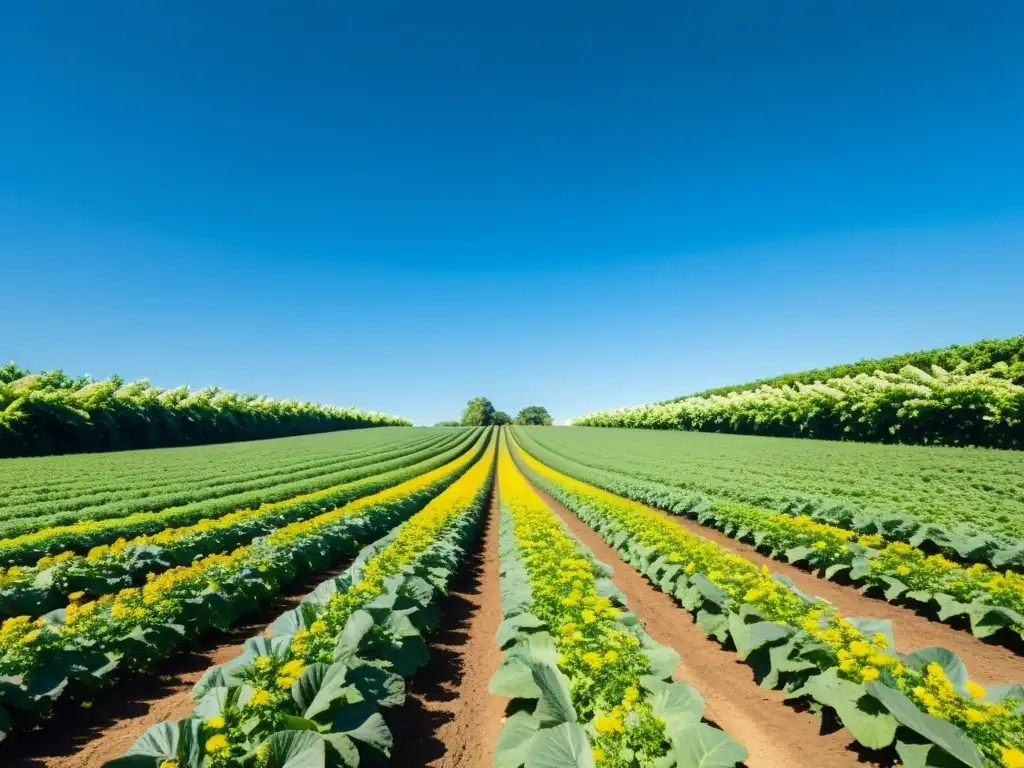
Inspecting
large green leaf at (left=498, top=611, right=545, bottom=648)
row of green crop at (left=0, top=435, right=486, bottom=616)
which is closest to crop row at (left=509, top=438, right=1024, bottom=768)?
large green leaf at (left=498, top=611, right=545, bottom=648)

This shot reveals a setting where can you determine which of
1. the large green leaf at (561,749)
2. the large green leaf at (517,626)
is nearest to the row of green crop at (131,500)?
the large green leaf at (517,626)

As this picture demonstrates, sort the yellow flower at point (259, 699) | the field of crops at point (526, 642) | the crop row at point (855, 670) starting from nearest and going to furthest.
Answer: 1. the crop row at point (855, 670)
2. the yellow flower at point (259, 699)
3. the field of crops at point (526, 642)

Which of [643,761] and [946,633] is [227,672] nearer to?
[643,761]

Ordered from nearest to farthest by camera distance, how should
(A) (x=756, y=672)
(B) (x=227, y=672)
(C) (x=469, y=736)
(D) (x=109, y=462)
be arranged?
(B) (x=227, y=672), (C) (x=469, y=736), (A) (x=756, y=672), (D) (x=109, y=462)

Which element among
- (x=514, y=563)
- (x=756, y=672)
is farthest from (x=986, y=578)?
(x=514, y=563)

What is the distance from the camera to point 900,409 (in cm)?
2645

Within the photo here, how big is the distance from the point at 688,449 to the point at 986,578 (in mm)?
28645

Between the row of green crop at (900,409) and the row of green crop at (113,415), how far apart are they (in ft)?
172

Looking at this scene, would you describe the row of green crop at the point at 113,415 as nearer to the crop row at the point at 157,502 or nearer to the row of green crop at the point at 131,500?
the row of green crop at the point at 131,500

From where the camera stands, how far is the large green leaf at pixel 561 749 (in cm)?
332

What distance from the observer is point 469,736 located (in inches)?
203

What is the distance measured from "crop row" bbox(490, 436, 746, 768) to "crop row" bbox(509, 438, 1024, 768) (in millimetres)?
1297

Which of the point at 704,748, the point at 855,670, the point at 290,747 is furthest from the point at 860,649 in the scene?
the point at 290,747

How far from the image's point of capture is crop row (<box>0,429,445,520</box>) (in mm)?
14953
